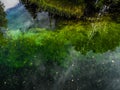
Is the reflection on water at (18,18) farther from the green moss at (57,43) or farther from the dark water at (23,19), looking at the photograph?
the green moss at (57,43)

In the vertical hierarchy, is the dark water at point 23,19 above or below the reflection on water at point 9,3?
below

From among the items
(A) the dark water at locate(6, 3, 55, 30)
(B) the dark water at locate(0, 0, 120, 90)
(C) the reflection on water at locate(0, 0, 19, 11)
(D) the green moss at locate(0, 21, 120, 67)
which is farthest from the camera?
(C) the reflection on water at locate(0, 0, 19, 11)

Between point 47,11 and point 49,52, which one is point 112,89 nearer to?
point 49,52

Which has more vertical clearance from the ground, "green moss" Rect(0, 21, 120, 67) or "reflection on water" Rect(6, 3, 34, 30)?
"reflection on water" Rect(6, 3, 34, 30)

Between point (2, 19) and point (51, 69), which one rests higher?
point (2, 19)

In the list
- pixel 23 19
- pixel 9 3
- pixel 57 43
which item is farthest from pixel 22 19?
pixel 57 43

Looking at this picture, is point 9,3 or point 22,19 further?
point 9,3

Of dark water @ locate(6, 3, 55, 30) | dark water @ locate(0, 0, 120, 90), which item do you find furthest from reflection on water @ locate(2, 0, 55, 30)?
dark water @ locate(0, 0, 120, 90)

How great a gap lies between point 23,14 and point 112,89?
13.5ft

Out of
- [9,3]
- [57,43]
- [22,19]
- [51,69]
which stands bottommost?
[51,69]

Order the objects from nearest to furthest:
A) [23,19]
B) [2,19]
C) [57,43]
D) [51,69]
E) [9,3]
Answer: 1. [51,69]
2. [57,43]
3. [2,19]
4. [23,19]
5. [9,3]

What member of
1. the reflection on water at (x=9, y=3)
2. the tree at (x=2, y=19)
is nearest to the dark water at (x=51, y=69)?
the tree at (x=2, y=19)

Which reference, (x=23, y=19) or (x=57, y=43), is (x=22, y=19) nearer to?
(x=23, y=19)

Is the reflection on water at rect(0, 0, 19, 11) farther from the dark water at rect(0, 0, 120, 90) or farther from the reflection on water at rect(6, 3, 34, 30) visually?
the dark water at rect(0, 0, 120, 90)
